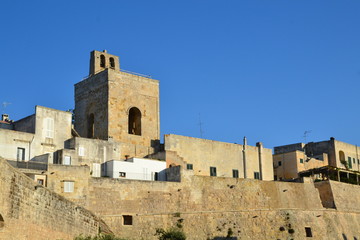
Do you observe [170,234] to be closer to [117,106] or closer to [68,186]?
[68,186]

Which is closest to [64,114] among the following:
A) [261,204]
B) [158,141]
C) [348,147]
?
[158,141]

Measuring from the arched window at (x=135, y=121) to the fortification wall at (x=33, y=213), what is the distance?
14453mm

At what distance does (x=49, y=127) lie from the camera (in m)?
35.2

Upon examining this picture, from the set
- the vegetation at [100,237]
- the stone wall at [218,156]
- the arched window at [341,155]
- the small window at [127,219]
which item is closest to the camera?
the vegetation at [100,237]

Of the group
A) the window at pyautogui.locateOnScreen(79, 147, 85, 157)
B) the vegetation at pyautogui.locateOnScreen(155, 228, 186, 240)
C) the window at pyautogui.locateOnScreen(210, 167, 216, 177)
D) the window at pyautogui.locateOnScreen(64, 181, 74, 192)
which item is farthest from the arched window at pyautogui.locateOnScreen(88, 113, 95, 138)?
the vegetation at pyautogui.locateOnScreen(155, 228, 186, 240)

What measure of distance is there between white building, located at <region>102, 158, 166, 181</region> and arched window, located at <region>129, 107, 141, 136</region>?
4975mm

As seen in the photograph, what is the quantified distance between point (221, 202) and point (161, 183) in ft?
16.3

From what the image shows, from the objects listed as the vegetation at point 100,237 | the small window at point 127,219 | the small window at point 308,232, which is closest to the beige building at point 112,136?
the small window at point 127,219

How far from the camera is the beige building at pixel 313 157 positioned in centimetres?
4978

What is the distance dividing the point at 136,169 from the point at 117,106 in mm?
6239

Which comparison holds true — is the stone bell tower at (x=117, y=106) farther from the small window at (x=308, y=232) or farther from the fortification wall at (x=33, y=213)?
the fortification wall at (x=33, y=213)

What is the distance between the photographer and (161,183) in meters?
33.3

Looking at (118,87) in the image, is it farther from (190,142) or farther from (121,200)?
(121,200)

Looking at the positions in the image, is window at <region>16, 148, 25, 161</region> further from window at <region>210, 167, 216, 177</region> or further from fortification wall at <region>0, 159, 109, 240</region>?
window at <region>210, 167, 216, 177</region>
